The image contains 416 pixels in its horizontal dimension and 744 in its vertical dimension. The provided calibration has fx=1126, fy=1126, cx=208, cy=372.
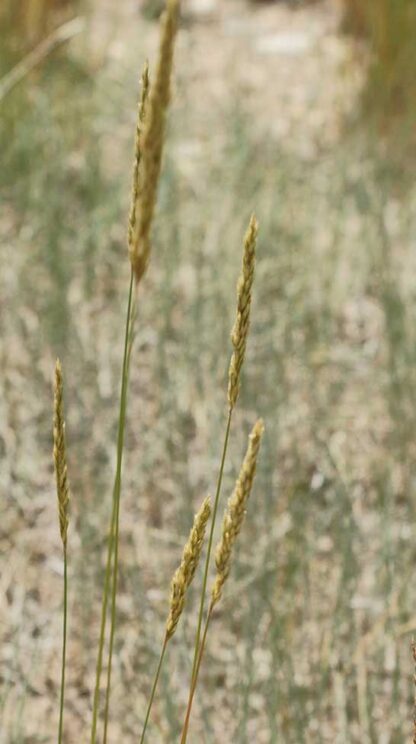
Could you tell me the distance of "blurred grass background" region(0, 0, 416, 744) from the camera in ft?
4.97

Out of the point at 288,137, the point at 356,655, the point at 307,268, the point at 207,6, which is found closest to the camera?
the point at 356,655

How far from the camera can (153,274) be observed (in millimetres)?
2686

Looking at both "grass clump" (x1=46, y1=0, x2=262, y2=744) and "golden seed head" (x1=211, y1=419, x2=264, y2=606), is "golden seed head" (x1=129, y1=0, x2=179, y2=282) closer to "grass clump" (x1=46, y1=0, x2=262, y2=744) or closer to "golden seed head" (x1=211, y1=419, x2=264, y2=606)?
"grass clump" (x1=46, y1=0, x2=262, y2=744)

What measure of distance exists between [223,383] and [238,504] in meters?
1.32

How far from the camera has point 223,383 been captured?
2098 mm

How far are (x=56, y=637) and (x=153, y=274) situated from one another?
49.8 inches

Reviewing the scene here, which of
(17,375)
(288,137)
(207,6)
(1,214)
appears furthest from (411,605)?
(207,6)

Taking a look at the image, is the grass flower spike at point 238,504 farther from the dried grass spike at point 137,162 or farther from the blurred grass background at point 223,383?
the blurred grass background at point 223,383

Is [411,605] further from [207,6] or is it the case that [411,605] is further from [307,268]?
[207,6]

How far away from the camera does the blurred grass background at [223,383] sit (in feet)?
4.97

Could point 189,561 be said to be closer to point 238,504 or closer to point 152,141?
point 238,504

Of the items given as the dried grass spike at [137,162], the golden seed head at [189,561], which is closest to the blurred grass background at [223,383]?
the golden seed head at [189,561]

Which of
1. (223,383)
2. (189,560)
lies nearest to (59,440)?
(189,560)

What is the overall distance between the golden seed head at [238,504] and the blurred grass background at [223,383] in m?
0.57
